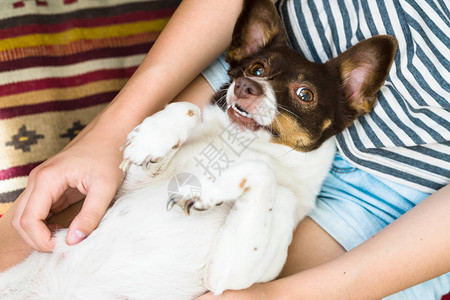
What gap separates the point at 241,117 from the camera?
4.78 ft

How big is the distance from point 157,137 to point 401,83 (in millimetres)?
868

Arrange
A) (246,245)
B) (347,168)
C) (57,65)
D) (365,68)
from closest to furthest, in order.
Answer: (246,245) < (365,68) < (347,168) < (57,65)

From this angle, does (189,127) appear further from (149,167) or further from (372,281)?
(372,281)

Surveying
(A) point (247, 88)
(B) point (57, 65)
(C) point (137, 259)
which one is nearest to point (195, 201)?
(C) point (137, 259)

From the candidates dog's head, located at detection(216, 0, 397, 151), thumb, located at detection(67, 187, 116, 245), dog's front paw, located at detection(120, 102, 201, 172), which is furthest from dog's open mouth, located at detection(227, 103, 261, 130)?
thumb, located at detection(67, 187, 116, 245)

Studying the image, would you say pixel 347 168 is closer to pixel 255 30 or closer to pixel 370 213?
pixel 370 213

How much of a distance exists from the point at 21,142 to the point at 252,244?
4.82 feet

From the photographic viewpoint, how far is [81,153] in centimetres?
143

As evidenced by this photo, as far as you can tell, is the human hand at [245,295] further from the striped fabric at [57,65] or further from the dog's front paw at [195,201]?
the striped fabric at [57,65]

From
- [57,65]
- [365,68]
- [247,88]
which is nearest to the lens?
[247,88]

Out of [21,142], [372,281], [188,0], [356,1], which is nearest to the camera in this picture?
[372,281]

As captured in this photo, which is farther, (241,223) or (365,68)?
(365,68)

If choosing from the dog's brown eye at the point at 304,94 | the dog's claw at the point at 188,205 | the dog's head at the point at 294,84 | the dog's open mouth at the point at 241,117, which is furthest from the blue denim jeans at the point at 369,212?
the dog's claw at the point at 188,205

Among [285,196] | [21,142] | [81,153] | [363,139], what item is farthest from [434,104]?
[21,142]
